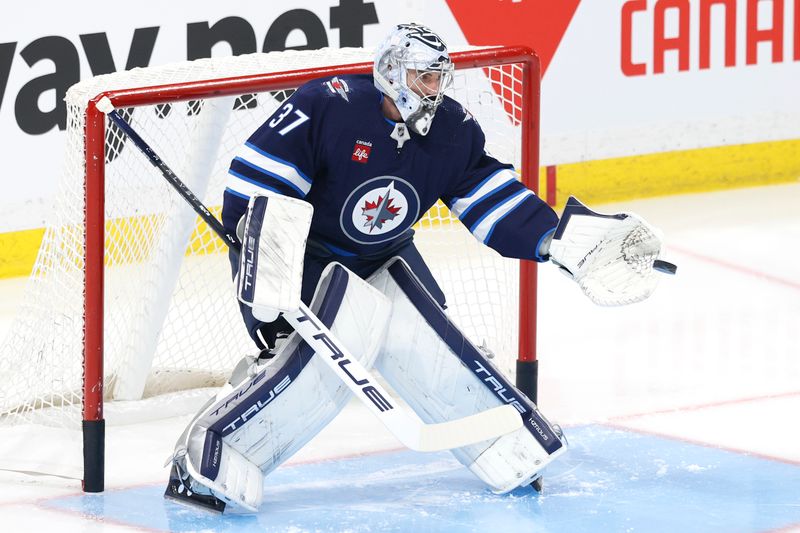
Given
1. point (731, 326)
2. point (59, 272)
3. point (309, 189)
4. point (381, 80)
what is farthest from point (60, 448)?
point (731, 326)

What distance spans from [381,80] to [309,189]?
0.26 meters

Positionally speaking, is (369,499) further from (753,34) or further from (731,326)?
→ (753,34)

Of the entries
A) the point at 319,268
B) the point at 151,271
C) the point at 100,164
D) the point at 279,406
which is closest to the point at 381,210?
the point at 319,268

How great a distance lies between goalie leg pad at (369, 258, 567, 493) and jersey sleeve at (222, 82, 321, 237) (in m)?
0.34

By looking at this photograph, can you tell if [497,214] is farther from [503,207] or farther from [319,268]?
[319,268]

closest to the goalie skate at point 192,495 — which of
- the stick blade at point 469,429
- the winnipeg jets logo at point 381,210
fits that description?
the stick blade at point 469,429

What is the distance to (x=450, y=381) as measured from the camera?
369 cm

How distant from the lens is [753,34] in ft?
21.7

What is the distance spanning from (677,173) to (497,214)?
127 inches

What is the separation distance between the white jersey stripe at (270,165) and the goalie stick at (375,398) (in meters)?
0.16

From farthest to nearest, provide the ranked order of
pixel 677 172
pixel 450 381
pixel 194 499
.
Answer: pixel 677 172 → pixel 450 381 → pixel 194 499

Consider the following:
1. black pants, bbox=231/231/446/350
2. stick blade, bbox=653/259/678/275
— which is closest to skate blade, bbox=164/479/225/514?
black pants, bbox=231/231/446/350

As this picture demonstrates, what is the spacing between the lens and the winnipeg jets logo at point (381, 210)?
3553 mm

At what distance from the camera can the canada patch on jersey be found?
3.54m
